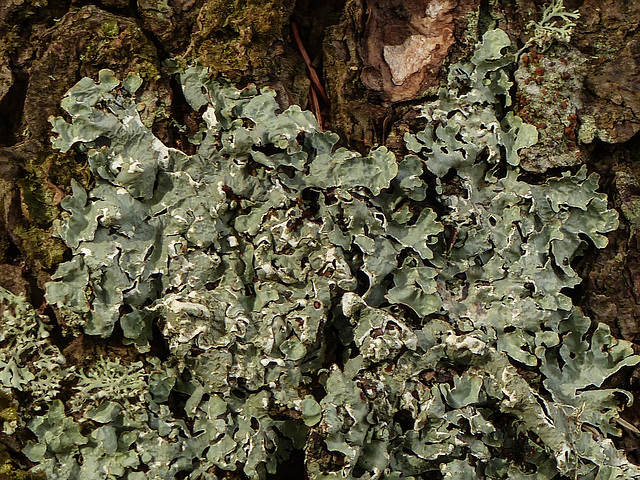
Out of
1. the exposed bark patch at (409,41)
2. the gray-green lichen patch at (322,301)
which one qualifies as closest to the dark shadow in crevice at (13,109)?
the gray-green lichen patch at (322,301)

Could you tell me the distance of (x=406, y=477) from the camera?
6.13ft

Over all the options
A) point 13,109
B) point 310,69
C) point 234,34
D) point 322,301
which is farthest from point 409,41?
point 13,109

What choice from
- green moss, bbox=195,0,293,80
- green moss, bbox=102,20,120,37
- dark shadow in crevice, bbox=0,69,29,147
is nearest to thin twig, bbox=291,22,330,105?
green moss, bbox=195,0,293,80

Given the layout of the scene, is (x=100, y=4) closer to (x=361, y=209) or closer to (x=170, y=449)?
(x=361, y=209)

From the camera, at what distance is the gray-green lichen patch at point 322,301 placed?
1843mm

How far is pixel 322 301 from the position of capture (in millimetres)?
1915

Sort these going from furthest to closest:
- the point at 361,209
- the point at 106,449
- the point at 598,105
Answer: the point at 598,105 → the point at 361,209 → the point at 106,449

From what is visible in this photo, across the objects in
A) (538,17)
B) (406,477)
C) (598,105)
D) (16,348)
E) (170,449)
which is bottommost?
(406,477)

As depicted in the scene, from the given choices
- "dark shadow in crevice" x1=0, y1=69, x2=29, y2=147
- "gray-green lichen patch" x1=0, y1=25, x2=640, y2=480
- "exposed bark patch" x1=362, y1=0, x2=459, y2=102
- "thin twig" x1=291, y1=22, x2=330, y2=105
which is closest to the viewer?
"gray-green lichen patch" x1=0, y1=25, x2=640, y2=480

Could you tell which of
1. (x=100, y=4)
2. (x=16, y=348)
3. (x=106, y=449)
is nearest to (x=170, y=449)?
(x=106, y=449)

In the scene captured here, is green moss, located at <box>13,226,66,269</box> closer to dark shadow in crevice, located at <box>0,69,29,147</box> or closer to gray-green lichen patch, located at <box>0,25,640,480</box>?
gray-green lichen patch, located at <box>0,25,640,480</box>

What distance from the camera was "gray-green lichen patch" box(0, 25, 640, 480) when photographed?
184cm

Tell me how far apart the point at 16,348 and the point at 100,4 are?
1.11 meters

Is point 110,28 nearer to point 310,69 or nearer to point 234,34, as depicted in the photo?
point 234,34
